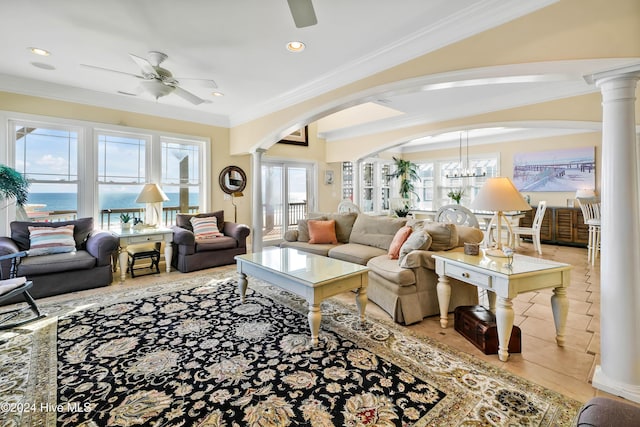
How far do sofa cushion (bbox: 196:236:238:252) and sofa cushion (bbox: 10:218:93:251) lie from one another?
148 cm

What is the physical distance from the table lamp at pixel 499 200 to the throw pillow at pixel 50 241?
15.7 ft

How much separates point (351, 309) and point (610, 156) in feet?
7.82

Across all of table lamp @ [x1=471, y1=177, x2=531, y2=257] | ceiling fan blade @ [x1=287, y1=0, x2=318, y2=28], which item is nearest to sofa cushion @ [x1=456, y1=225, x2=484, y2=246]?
table lamp @ [x1=471, y1=177, x2=531, y2=257]

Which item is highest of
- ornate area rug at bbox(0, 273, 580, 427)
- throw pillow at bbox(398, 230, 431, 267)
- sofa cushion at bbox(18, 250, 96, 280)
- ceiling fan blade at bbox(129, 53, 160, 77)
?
ceiling fan blade at bbox(129, 53, 160, 77)

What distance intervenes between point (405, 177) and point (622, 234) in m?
7.85

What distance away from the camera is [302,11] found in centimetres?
192

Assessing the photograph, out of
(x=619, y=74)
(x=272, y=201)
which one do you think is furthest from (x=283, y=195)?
(x=619, y=74)

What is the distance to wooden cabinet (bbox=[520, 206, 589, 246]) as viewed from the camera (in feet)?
21.5

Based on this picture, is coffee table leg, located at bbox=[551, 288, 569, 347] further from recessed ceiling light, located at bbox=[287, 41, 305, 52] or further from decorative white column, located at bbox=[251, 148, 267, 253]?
decorative white column, located at bbox=[251, 148, 267, 253]

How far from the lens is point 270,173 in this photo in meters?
7.03

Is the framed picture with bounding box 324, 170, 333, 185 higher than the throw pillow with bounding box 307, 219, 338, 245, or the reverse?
the framed picture with bounding box 324, 170, 333, 185

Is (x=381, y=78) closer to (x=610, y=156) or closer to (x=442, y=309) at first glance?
(x=610, y=156)

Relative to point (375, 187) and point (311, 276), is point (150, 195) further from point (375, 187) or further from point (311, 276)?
point (375, 187)

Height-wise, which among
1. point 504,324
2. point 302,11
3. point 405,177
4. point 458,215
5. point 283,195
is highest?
point 302,11
